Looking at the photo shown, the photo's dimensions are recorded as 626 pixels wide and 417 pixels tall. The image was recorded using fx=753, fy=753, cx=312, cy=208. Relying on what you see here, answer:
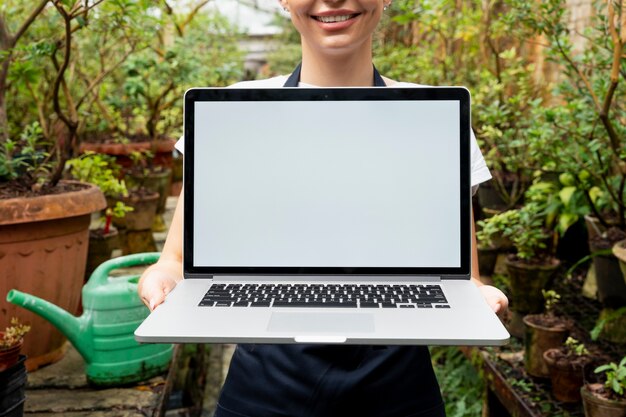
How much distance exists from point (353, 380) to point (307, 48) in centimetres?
59

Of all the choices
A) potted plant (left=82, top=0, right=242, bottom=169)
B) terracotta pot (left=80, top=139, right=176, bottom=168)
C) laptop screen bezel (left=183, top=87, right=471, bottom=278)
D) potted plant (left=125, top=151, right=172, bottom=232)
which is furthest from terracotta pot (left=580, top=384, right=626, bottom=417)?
terracotta pot (left=80, top=139, right=176, bottom=168)

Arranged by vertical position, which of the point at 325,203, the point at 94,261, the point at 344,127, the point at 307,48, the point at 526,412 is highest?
the point at 307,48

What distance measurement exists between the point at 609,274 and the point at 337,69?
2468mm

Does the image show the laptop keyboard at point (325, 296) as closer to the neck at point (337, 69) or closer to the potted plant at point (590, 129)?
the neck at point (337, 69)

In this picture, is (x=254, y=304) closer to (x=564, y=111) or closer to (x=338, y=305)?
(x=338, y=305)

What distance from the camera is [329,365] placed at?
1.25 m

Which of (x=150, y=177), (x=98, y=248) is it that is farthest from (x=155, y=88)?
(x=98, y=248)

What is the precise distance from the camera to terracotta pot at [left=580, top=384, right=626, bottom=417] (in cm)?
229

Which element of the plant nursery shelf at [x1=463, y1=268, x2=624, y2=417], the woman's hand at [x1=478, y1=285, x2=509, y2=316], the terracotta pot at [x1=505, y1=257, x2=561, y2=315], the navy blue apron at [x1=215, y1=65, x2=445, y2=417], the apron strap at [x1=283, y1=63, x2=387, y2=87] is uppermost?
the apron strap at [x1=283, y1=63, x2=387, y2=87]

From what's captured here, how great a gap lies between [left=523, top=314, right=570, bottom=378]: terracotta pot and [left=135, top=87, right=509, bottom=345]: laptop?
1.88 meters

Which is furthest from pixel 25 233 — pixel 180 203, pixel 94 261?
pixel 180 203

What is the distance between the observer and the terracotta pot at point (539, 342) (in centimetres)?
297

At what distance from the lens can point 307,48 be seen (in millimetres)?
1369

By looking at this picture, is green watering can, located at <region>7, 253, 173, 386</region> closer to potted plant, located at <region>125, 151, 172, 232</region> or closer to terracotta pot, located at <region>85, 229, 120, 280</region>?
terracotta pot, located at <region>85, 229, 120, 280</region>
